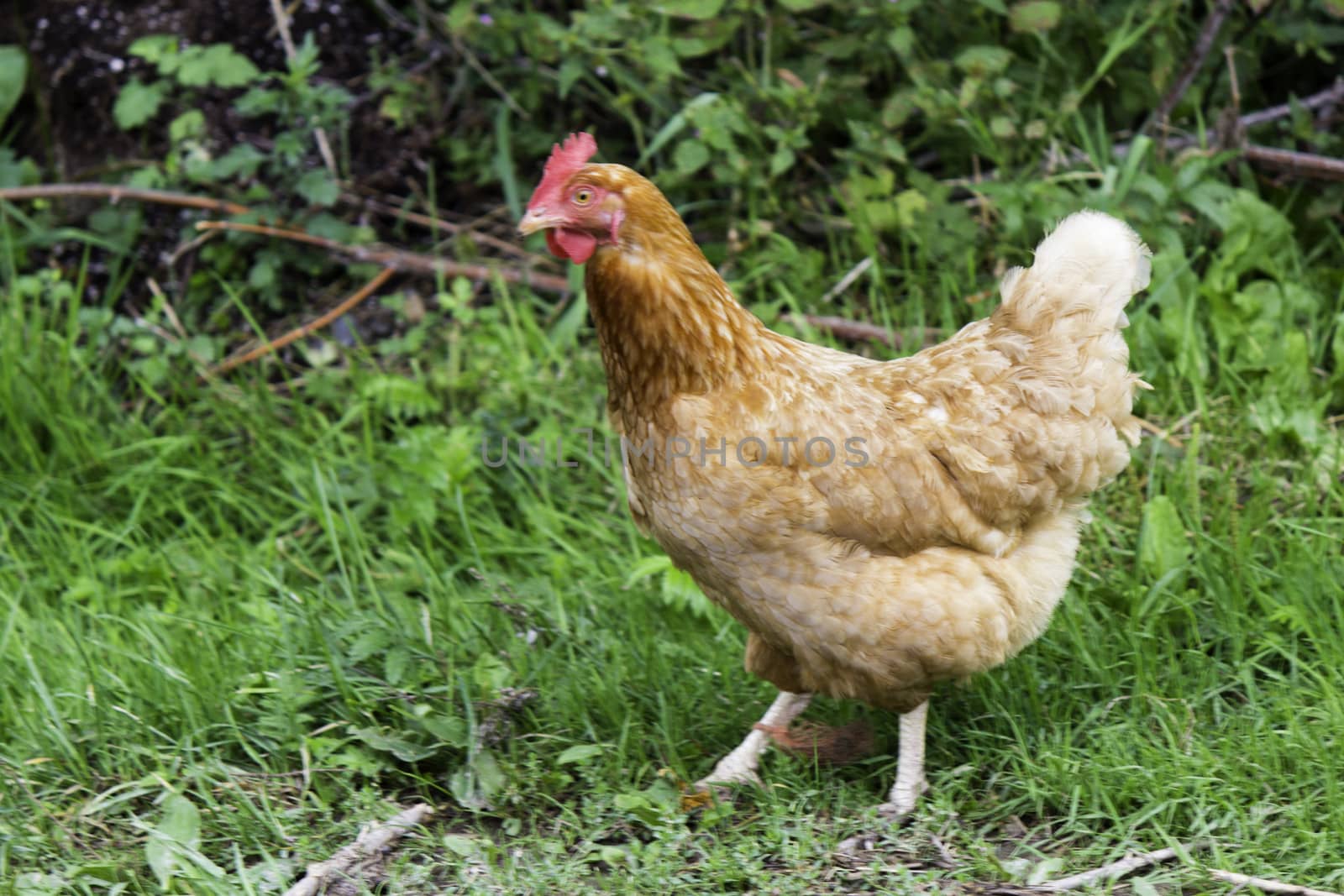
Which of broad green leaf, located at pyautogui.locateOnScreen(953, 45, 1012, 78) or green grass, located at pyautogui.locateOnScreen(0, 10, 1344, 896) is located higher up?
broad green leaf, located at pyautogui.locateOnScreen(953, 45, 1012, 78)

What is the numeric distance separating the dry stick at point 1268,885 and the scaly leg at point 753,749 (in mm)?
1119

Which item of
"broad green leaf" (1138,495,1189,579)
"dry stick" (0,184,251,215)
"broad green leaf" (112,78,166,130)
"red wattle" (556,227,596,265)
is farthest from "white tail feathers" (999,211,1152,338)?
"broad green leaf" (112,78,166,130)

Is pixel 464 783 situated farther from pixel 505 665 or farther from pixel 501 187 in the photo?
pixel 501 187

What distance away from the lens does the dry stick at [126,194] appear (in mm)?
5383

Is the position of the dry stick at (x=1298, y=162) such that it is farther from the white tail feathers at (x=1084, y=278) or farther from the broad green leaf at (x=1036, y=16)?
the white tail feathers at (x=1084, y=278)

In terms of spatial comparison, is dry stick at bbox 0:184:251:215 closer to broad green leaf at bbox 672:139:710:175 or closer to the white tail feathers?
broad green leaf at bbox 672:139:710:175

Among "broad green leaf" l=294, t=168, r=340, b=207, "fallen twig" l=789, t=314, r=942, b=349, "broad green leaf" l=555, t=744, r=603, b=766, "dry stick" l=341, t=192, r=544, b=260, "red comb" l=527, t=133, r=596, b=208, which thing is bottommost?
"broad green leaf" l=555, t=744, r=603, b=766

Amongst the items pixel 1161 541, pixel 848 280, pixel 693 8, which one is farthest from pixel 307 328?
pixel 1161 541

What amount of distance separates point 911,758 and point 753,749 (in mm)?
420

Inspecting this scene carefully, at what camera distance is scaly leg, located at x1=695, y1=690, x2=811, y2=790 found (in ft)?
11.1

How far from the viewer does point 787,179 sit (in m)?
5.38

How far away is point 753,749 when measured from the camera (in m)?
3.45

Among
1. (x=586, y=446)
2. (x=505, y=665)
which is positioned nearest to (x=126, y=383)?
(x=586, y=446)

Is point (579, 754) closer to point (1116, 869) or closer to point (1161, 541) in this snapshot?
point (1116, 869)
